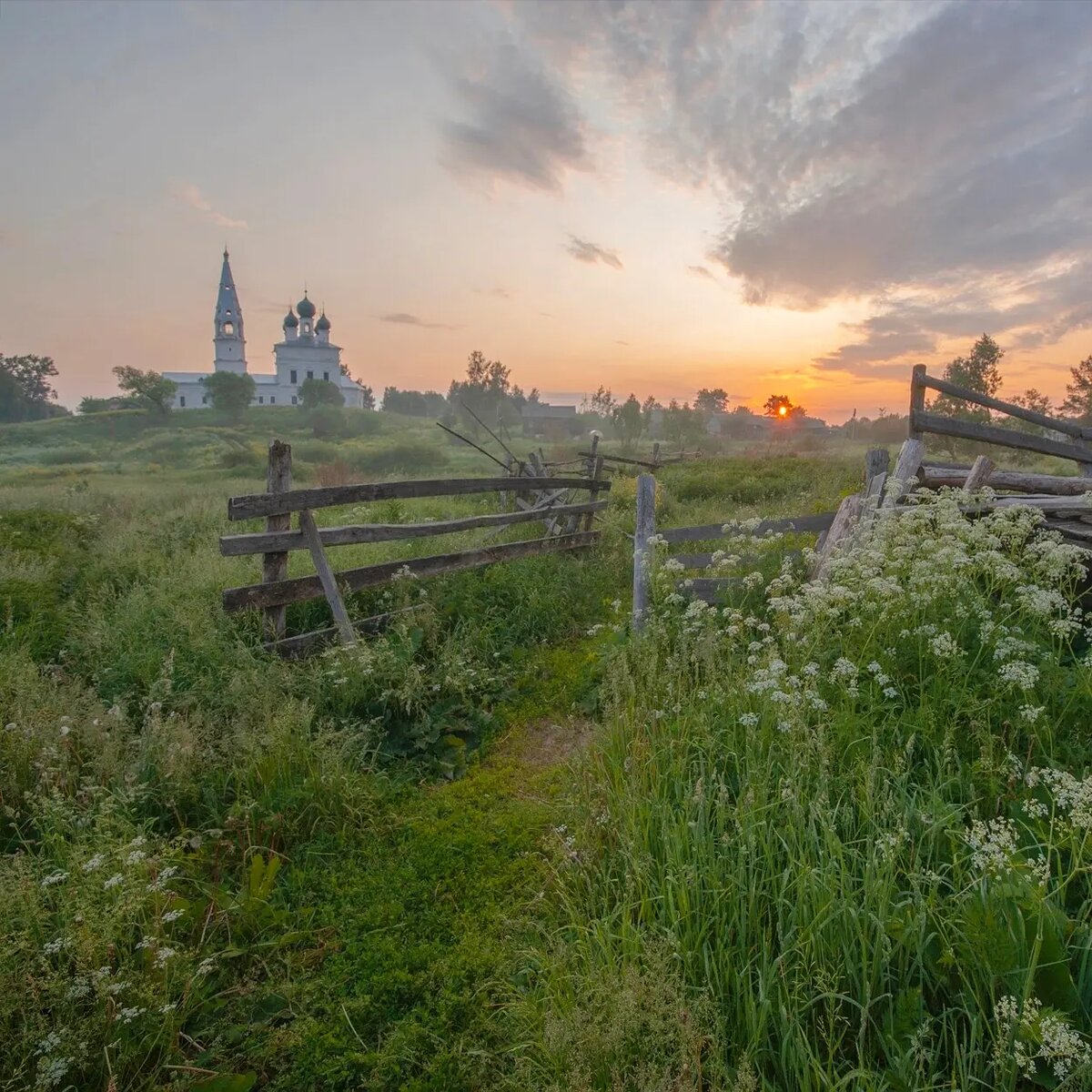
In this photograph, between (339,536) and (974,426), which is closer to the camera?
(339,536)

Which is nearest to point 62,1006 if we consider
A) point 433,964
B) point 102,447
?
point 433,964

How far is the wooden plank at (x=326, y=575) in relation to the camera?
19.3 feet

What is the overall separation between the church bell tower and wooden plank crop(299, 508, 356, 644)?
117213 millimetres

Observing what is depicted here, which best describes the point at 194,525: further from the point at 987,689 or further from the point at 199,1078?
the point at 987,689

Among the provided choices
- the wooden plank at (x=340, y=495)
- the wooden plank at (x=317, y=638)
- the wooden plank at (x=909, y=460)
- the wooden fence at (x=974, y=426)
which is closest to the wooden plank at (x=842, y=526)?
the wooden plank at (x=909, y=460)

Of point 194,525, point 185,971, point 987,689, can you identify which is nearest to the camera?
point 185,971

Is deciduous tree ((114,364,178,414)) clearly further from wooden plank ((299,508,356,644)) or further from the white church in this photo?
wooden plank ((299,508,356,644))

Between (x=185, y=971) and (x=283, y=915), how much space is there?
605mm

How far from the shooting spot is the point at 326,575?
6039mm

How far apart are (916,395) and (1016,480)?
1787 millimetres

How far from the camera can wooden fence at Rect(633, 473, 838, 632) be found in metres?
6.51

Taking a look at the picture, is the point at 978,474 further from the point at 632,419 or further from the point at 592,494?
the point at 632,419

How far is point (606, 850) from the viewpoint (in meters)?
3.33

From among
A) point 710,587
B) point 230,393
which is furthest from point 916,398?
point 230,393
